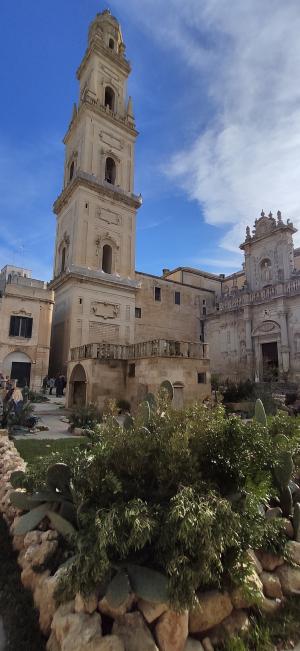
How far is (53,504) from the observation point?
11.6ft

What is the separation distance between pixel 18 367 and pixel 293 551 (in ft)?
72.2

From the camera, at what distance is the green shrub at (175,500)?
2.40 metres

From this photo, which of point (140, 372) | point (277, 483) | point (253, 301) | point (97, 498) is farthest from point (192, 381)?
point (253, 301)

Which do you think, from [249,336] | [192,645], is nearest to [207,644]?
[192,645]

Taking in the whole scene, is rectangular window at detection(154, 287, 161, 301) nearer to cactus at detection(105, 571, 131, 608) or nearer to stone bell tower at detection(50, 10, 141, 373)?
stone bell tower at detection(50, 10, 141, 373)

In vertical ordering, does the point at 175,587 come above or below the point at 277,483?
below

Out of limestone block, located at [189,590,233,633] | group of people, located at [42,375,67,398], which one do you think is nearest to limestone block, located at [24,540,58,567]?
limestone block, located at [189,590,233,633]

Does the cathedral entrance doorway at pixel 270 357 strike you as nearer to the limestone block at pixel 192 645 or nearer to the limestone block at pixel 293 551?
the limestone block at pixel 293 551

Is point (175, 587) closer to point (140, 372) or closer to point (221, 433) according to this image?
point (221, 433)

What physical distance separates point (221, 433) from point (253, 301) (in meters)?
26.6

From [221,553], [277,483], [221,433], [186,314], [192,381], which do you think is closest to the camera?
[221,553]

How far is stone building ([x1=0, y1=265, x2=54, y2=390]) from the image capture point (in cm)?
2244

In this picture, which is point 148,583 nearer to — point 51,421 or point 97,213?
point 51,421

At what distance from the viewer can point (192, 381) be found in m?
13.3
